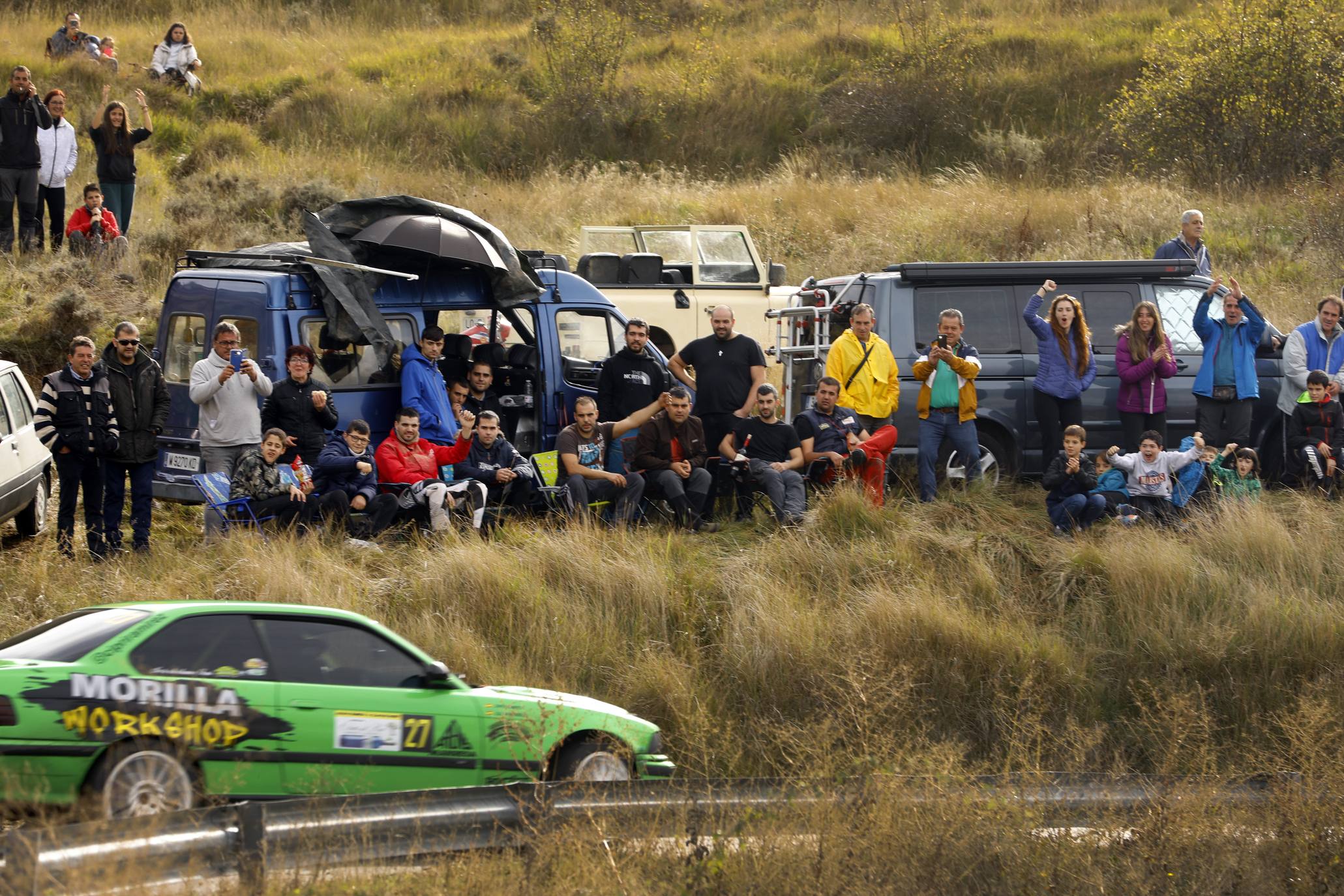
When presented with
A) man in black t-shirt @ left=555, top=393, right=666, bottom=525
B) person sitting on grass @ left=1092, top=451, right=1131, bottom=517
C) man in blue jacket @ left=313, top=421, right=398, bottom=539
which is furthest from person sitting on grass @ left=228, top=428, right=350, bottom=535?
person sitting on grass @ left=1092, top=451, right=1131, bottom=517

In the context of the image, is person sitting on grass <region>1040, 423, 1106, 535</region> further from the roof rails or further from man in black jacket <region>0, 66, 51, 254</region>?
man in black jacket <region>0, 66, 51, 254</region>

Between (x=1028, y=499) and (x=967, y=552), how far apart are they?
127cm

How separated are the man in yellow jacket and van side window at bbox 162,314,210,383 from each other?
486 centimetres

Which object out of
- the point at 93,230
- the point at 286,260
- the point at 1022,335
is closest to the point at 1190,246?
the point at 1022,335

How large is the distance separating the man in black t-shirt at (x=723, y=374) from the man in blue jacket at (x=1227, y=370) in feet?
11.5

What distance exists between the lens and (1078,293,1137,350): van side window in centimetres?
1222

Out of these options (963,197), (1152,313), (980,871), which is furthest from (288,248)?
(963,197)

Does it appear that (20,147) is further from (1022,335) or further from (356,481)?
(1022,335)

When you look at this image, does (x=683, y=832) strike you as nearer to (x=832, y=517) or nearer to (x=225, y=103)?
(x=832, y=517)

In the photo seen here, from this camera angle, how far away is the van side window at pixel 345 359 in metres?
11.2

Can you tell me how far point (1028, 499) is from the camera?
11.8m

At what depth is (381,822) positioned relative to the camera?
18.2 ft

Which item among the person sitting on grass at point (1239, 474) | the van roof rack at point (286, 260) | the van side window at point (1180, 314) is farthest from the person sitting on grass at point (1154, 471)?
the van roof rack at point (286, 260)

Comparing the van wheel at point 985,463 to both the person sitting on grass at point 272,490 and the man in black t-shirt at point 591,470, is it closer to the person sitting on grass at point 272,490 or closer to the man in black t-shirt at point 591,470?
the man in black t-shirt at point 591,470
